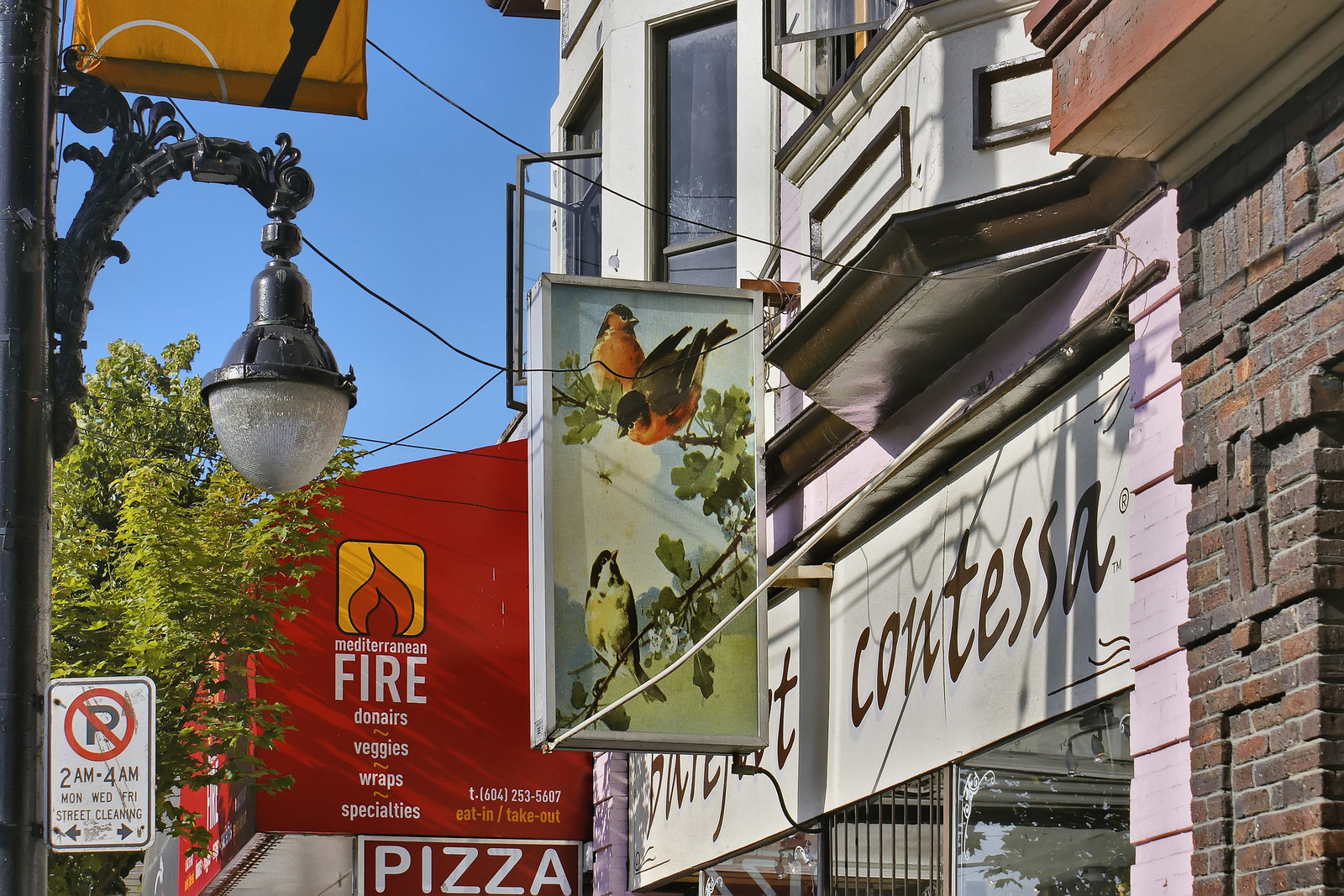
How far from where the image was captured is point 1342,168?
4.76m

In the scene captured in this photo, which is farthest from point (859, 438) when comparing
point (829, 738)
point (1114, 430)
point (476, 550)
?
point (476, 550)

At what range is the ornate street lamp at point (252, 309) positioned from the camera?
546cm

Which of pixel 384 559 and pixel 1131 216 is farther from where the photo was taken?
pixel 384 559

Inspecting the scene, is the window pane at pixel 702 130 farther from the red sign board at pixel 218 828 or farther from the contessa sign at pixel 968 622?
the red sign board at pixel 218 828

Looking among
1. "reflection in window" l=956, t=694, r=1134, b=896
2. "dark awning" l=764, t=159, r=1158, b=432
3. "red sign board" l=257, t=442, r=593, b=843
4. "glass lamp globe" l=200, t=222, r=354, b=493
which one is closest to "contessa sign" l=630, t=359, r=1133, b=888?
"reflection in window" l=956, t=694, r=1134, b=896

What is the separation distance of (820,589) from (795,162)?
2.36m

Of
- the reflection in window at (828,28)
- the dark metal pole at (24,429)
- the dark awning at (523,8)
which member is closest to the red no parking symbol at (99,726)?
the dark metal pole at (24,429)

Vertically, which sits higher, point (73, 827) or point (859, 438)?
point (859, 438)

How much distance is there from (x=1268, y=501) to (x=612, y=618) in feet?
14.3

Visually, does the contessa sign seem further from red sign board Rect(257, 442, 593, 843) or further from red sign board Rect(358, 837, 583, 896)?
red sign board Rect(358, 837, 583, 896)

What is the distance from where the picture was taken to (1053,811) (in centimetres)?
688

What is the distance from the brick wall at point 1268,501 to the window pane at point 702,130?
7195 mm

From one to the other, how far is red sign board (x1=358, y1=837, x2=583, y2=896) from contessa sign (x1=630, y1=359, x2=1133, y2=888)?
14.0 feet

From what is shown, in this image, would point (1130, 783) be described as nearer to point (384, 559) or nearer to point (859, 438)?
point (859, 438)
